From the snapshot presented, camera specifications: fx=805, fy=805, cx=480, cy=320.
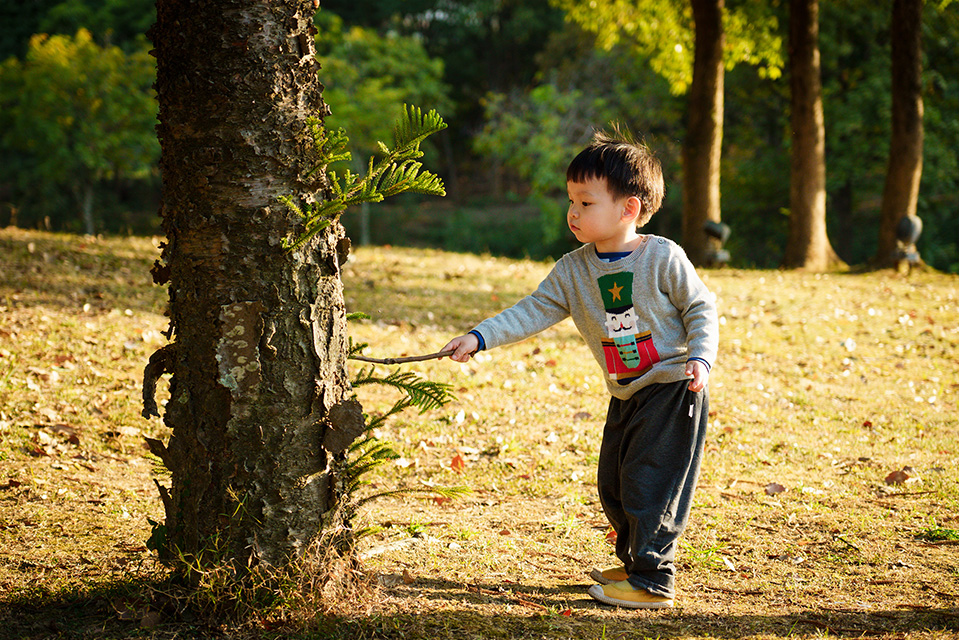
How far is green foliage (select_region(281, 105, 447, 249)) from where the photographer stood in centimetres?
220

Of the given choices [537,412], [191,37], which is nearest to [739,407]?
[537,412]

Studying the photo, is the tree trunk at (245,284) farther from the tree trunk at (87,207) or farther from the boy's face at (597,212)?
the tree trunk at (87,207)

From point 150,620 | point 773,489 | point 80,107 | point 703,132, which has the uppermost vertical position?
point 80,107

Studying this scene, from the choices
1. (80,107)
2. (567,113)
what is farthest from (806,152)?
(80,107)

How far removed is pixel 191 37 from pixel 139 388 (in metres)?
3.44

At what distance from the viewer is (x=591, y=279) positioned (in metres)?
2.84

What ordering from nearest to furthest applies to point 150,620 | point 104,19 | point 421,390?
1. point 150,620
2. point 421,390
3. point 104,19

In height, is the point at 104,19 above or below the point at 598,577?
above

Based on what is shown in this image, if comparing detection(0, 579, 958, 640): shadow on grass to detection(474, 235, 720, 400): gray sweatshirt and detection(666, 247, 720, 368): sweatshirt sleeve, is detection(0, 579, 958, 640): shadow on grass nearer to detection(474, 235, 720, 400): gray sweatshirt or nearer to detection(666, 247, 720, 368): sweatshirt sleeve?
detection(474, 235, 720, 400): gray sweatshirt

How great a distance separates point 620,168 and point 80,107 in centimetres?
2163

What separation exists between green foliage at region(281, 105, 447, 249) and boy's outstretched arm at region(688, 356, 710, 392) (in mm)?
970

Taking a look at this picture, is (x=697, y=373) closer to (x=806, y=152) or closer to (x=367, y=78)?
(x=806, y=152)

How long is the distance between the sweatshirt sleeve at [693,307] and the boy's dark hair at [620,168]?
0.75ft

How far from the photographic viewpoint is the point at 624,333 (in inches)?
109
